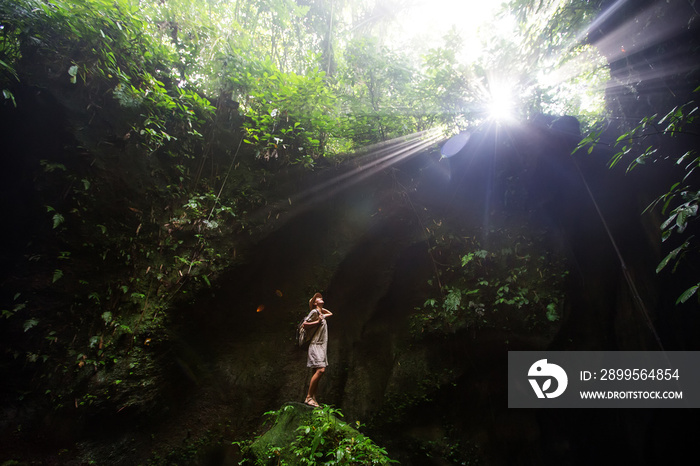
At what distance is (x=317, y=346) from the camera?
5020 mm

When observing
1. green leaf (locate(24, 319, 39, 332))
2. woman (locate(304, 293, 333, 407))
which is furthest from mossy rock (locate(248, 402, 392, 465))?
green leaf (locate(24, 319, 39, 332))

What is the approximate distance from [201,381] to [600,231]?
9408 mm

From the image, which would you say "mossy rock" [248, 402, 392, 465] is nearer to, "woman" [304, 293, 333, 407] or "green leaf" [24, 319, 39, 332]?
"woman" [304, 293, 333, 407]

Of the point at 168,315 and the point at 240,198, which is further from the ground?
the point at 240,198

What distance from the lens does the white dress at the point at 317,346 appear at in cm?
490

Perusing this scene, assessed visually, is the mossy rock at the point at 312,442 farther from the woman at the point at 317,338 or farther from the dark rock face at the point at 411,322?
the dark rock face at the point at 411,322

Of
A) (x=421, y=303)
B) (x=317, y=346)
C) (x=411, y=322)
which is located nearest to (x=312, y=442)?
(x=317, y=346)

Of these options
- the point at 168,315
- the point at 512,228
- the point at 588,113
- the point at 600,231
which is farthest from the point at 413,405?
the point at 588,113

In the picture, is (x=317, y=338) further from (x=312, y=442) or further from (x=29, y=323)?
(x=29, y=323)

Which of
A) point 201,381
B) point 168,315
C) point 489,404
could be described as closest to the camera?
point 168,315

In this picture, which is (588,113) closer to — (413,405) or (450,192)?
(450,192)

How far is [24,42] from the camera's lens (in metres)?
4.24

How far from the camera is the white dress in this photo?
4902 millimetres

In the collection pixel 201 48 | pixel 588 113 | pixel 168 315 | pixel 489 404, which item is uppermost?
pixel 588 113
